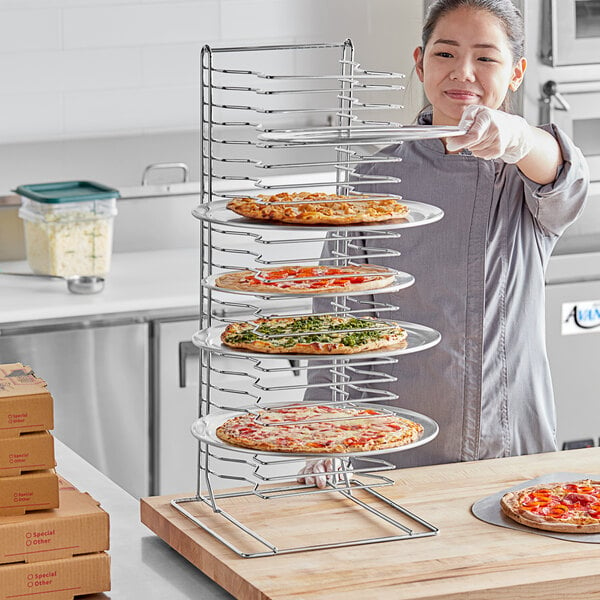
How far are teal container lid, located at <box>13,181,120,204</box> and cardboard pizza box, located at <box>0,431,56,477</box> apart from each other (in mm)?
1698

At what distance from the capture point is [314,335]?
1.71 m

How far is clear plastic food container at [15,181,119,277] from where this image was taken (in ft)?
10.7

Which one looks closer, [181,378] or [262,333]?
[262,333]

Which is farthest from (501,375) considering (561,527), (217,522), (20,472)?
(20,472)

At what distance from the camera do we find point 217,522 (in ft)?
5.73

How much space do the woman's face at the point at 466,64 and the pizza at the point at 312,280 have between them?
17.0 inches

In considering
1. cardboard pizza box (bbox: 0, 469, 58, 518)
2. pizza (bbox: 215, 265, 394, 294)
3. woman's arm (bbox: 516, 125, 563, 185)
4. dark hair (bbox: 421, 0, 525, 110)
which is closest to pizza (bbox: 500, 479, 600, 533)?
pizza (bbox: 215, 265, 394, 294)

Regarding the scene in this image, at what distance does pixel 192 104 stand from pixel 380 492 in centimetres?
268

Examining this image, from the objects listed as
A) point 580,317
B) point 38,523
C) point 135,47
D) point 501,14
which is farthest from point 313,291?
point 135,47

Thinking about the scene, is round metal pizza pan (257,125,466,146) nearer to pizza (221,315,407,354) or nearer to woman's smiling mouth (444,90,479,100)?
pizza (221,315,407,354)

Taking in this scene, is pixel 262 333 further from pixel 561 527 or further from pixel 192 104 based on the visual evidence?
pixel 192 104

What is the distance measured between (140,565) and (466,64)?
929 millimetres

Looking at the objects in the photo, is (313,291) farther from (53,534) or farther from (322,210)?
(53,534)

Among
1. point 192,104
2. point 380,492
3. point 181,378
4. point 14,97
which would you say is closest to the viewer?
point 380,492
